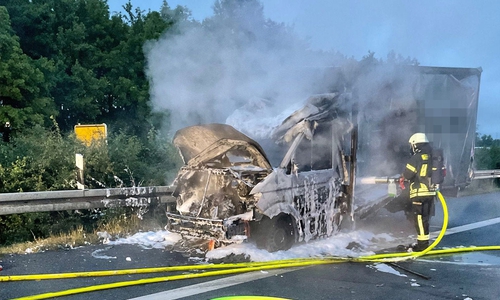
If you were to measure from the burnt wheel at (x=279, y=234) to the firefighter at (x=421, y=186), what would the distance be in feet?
6.58

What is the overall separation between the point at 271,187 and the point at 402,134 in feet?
15.4

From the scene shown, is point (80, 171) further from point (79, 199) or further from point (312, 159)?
point (312, 159)

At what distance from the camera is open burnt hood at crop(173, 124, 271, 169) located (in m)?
7.12

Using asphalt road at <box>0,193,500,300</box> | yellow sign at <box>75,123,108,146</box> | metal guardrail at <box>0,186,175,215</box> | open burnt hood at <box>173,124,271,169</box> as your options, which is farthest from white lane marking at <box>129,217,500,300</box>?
yellow sign at <box>75,123,108,146</box>

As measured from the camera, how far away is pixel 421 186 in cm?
774

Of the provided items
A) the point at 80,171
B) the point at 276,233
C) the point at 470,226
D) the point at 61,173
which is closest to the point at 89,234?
the point at 80,171

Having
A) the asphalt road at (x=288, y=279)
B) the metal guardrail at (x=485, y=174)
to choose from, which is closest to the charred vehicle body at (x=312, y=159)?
the asphalt road at (x=288, y=279)

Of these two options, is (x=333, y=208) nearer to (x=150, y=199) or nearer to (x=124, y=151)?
(x=150, y=199)

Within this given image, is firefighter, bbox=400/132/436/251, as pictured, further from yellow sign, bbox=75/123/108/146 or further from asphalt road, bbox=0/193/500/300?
yellow sign, bbox=75/123/108/146

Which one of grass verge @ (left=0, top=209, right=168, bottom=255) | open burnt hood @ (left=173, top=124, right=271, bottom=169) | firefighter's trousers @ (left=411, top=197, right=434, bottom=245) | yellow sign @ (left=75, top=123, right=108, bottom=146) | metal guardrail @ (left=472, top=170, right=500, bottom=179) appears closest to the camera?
open burnt hood @ (left=173, top=124, right=271, bottom=169)

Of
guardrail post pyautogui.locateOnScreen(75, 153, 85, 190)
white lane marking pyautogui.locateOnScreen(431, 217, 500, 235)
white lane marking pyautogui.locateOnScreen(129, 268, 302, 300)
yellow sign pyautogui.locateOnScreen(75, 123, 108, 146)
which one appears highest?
yellow sign pyautogui.locateOnScreen(75, 123, 108, 146)

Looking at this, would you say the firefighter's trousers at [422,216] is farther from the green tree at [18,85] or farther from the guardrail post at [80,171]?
the green tree at [18,85]

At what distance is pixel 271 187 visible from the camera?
6781mm

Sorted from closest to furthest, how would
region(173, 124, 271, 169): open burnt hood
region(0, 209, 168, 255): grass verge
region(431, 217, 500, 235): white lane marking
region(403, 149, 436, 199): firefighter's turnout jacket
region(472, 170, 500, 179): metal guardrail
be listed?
1. region(173, 124, 271, 169): open burnt hood
2. region(0, 209, 168, 255): grass verge
3. region(403, 149, 436, 199): firefighter's turnout jacket
4. region(431, 217, 500, 235): white lane marking
5. region(472, 170, 500, 179): metal guardrail
